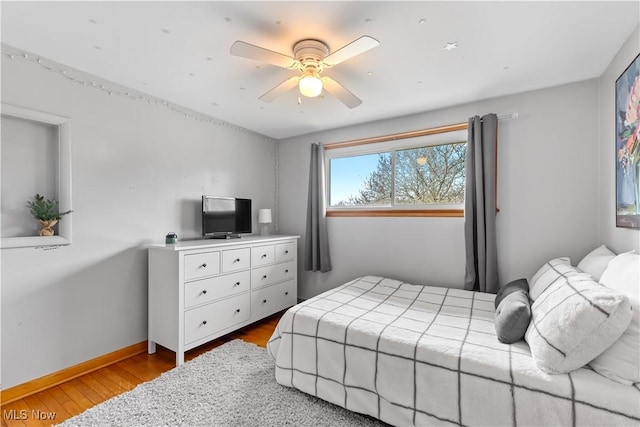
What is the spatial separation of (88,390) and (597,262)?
363 centimetres

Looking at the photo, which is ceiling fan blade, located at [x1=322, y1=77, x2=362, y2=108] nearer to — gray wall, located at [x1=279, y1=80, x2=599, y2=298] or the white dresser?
gray wall, located at [x1=279, y1=80, x2=599, y2=298]

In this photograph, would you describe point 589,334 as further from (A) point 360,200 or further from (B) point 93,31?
(B) point 93,31

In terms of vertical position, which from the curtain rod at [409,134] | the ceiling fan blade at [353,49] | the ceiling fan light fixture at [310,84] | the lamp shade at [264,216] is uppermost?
the ceiling fan blade at [353,49]

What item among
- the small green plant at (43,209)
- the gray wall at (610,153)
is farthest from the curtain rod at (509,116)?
the small green plant at (43,209)

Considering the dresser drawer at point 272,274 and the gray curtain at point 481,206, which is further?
the dresser drawer at point 272,274

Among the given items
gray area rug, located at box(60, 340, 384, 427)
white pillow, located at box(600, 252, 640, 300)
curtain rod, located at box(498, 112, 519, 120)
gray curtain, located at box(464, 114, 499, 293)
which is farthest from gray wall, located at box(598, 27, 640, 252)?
gray area rug, located at box(60, 340, 384, 427)

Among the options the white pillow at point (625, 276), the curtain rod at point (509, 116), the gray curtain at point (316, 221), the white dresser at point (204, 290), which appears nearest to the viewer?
the white pillow at point (625, 276)

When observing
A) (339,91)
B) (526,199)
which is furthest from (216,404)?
(526,199)

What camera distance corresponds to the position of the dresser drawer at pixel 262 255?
2.98 metres

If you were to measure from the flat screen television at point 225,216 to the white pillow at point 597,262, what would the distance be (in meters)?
3.11

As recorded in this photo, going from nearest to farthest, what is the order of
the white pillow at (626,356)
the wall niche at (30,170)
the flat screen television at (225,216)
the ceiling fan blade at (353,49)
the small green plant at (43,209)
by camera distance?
the white pillow at (626,356) → the ceiling fan blade at (353,49) → the wall niche at (30,170) → the small green plant at (43,209) → the flat screen television at (225,216)

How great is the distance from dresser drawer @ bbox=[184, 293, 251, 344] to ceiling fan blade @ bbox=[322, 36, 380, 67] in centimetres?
224

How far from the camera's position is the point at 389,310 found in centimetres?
212

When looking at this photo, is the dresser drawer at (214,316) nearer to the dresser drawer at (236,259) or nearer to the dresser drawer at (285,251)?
the dresser drawer at (236,259)
